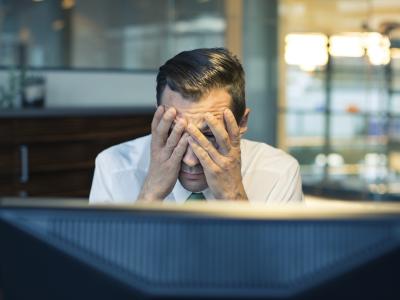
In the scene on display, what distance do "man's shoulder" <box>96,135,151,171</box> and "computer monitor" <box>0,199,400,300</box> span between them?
1140 mm

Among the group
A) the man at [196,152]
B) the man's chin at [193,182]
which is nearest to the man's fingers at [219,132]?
the man at [196,152]

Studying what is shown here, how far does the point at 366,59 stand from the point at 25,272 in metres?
7.34

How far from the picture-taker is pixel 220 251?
29.9 inches

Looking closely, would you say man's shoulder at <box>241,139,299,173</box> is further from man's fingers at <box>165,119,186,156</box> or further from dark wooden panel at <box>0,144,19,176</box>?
dark wooden panel at <box>0,144,19,176</box>

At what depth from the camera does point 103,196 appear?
189cm

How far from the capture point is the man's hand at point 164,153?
1625 mm

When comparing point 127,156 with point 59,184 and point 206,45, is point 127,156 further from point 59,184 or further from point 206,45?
point 206,45

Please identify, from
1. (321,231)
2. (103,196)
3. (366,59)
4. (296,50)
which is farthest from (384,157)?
(321,231)

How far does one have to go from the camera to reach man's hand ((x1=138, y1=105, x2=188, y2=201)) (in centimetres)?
162

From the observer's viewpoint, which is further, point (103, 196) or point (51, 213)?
point (103, 196)

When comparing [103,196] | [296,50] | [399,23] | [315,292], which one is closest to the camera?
[315,292]

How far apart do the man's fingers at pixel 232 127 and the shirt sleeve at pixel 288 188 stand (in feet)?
0.97

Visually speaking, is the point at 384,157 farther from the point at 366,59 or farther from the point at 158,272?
the point at 158,272

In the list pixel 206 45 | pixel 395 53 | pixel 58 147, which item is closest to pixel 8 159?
pixel 58 147
